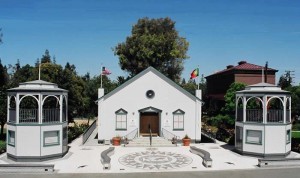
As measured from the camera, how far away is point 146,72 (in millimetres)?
34031

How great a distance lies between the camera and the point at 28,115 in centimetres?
2523

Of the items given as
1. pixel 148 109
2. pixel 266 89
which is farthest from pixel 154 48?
pixel 266 89

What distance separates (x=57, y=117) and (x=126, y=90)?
381 inches

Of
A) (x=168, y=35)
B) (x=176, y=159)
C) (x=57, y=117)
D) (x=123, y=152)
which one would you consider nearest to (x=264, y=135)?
(x=176, y=159)

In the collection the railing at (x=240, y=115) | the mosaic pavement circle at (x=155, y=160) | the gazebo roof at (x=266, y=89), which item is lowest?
the mosaic pavement circle at (x=155, y=160)

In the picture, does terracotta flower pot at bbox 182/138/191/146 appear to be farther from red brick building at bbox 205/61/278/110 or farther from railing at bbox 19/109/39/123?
red brick building at bbox 205/61/278/110

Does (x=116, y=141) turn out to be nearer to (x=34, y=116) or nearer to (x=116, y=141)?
(x=116, y=141)

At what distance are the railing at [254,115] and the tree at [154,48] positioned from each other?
30846 millimetres

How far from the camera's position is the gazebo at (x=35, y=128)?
78.7 feet

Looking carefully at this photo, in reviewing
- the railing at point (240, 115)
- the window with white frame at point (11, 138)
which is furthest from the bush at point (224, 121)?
the window with white frame at point (11, 138)

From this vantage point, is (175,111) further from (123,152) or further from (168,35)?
(168,35)

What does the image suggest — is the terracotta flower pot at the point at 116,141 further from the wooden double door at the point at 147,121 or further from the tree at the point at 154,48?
the tree at the point at 154,48

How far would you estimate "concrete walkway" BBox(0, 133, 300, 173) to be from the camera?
22.1 m

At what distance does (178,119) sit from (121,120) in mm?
6215
